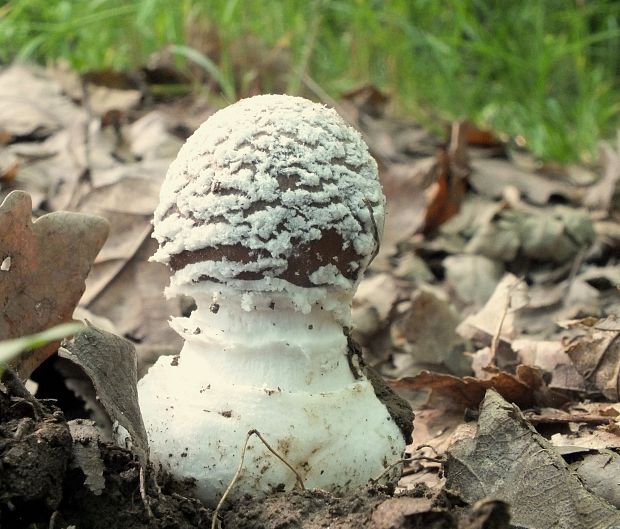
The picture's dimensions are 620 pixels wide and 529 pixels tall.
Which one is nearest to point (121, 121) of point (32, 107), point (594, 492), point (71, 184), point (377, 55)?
point (32, 107)

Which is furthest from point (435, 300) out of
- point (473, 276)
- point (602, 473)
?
point (602, 473)

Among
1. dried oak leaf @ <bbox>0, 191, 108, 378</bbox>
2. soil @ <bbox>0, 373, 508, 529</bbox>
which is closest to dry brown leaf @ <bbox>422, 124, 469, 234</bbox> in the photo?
dried oak leaf @ <bbox>0, 191, 108, 378</bbox>

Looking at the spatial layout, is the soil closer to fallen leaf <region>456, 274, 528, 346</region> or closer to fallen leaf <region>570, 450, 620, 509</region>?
fallen leaf <region>570, 450, 620, 509</region>

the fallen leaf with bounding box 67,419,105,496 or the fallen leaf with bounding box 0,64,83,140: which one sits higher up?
Result: the fallen leaf with bounding box 67,419,105,496

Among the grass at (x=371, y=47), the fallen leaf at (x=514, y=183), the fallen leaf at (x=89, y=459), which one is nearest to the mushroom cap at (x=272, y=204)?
the fallen leaf at (x=89, y=459)

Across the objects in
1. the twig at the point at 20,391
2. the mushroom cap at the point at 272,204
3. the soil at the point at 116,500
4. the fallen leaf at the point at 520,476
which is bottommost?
the fallen leaf at the point at 520,476

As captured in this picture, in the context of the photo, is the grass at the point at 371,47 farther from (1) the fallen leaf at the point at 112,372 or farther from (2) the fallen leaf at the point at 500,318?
(1) the fallen leaf at the point at 112,372

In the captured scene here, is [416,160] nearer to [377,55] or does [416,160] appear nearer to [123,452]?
[377,55]
